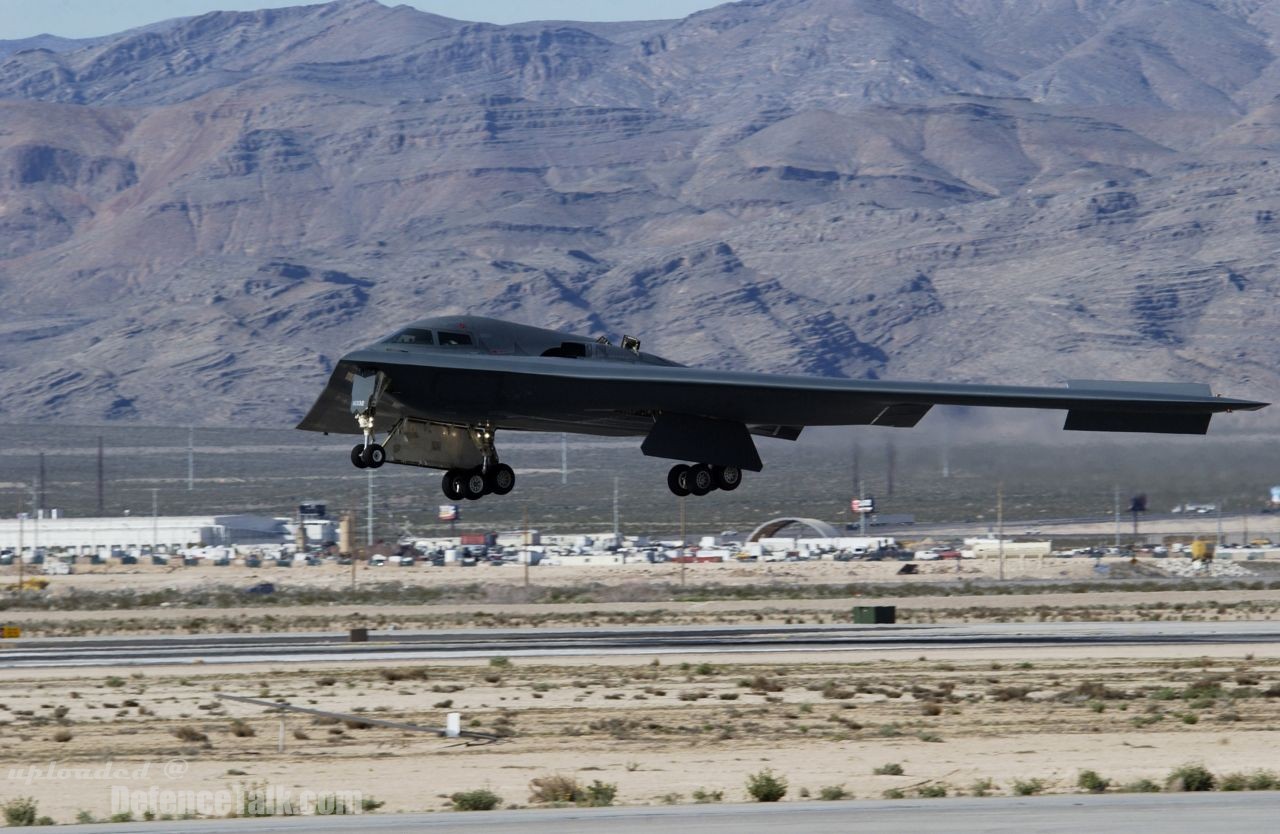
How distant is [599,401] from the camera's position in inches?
1318

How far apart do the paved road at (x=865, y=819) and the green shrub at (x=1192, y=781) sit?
1143mm

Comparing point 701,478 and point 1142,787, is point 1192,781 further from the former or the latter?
point 701,478

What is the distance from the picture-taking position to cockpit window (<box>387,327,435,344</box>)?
3325 cm

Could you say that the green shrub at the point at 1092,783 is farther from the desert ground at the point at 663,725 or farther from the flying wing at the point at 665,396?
the flying wing at the point at 665,396

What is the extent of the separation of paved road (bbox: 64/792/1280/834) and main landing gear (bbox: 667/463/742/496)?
45.9 feet

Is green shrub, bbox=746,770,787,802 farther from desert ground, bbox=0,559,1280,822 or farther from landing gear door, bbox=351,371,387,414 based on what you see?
landing gear door, bbox=351,371,387,414

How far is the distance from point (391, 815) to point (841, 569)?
82.2 metres

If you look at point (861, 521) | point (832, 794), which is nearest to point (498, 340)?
point (832, 794)

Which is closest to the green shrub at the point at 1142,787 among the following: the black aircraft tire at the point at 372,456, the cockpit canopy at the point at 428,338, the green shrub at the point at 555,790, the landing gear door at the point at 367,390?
the green shrub at the point at 555,790

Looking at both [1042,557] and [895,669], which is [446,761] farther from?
[1042,557]

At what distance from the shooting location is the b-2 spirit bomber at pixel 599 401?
32625mm

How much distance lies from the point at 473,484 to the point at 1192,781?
16426 millimetres

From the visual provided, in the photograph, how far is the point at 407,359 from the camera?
32281 mm

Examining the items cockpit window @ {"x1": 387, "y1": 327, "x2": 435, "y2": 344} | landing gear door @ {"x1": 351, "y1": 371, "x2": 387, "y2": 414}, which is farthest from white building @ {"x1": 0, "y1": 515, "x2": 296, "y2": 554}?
landing gear door @ {"x1": 351, "y1": 371, "x2": 387, "y2": 414}
